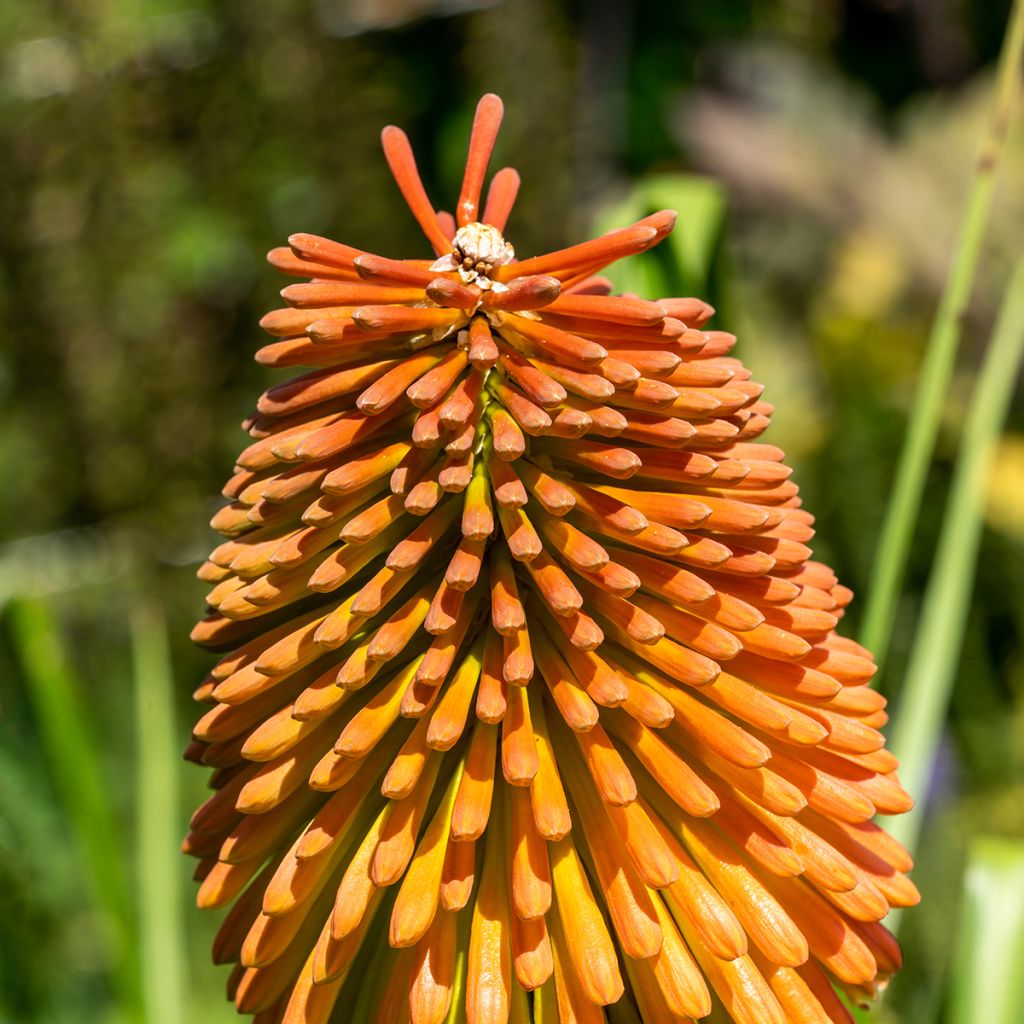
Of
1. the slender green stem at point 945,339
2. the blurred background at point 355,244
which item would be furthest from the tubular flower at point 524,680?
the blurred background at point 355,244

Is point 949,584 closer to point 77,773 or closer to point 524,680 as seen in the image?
point 524,680

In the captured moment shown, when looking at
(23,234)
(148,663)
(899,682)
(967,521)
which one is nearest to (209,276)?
(23,234)

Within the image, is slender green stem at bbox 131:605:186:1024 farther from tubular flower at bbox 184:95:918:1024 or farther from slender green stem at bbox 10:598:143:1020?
tubular flower at bbox 184:95:918:1024

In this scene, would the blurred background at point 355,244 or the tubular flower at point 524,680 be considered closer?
the tubular flower at point 524,680

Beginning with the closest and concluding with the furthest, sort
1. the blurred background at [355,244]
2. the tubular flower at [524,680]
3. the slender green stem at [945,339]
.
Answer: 1. the tubular flower at [524,680]
2. the slender green stem at [945,339]
3. the blurred background at [355,244]

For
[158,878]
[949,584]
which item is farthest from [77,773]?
[949,584]

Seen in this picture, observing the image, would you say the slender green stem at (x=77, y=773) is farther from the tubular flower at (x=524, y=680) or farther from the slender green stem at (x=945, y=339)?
the slender green stem at (x=945, y=339)

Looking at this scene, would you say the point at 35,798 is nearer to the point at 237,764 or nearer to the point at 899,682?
the point at 237,764
